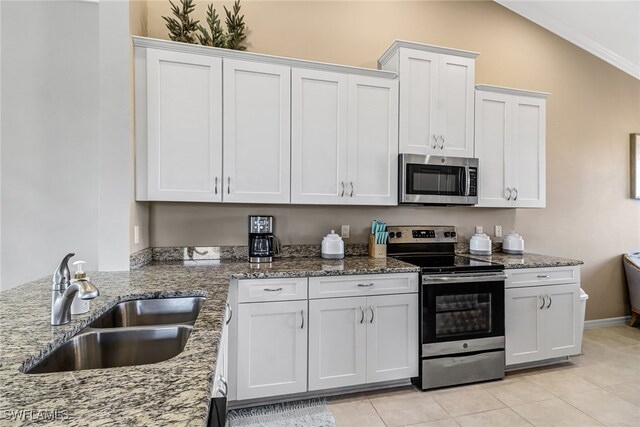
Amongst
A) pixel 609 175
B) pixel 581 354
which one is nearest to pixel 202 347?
pixel 581 354

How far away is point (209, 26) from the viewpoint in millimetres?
2555

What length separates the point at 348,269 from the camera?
220 centimetres

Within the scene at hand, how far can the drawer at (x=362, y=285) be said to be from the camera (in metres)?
2.13

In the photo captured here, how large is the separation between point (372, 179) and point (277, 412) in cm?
178

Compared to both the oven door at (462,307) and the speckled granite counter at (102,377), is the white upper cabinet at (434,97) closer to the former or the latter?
the oven door at (462,307)

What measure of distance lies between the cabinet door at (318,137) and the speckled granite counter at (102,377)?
1.18 metres

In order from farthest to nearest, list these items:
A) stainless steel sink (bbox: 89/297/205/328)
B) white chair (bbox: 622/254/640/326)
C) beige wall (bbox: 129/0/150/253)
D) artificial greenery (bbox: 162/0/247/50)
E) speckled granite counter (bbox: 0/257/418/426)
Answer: white chair (bbox: 622/254/640/326) < artificial greenery (bbox: 162/0/247/50) < beige wall (bbox: 129/0/150/253) < stainless steel sink (bbox: 89/297/205/328) < speckled granite counter (bbox: 0/257/418/426)

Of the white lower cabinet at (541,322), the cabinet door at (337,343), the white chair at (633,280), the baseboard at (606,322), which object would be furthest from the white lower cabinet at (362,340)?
the white chair at (633,280)

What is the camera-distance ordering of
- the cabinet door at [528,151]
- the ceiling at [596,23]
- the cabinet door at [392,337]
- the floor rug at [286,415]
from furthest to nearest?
the ceiling at [596,23]
the cabinet door at [528,151]
the cabinet door at [392,337]
the floor rug at [286,415]

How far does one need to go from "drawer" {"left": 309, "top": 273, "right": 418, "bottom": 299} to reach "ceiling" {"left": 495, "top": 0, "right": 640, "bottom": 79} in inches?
125

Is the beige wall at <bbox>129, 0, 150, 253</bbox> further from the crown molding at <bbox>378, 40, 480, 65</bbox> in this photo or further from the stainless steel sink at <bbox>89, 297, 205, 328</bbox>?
the crown molding at <bbox>378, 40, 480, 65</bbox>

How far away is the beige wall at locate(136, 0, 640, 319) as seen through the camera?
8.91 feet

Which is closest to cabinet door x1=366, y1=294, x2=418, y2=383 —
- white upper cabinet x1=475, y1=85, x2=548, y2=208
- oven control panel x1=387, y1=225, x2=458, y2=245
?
oven control panel x1=387, y1=225, x2=458, y2=245

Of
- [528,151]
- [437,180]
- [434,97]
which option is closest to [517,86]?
[528,151]
